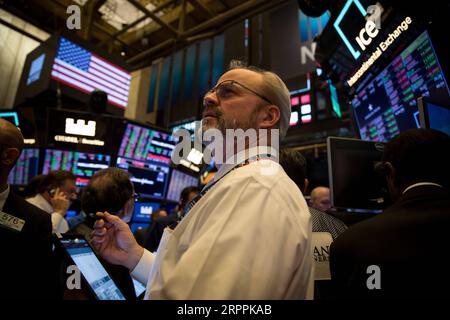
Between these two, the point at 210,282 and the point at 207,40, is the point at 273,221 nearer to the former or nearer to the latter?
the point at 210,282

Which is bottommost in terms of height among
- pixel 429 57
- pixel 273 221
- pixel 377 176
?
pixel 273 221

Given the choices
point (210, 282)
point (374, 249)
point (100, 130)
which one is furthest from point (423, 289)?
point (100, 130)

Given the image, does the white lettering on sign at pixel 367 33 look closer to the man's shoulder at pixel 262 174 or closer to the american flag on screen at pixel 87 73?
the man's shoulder at pixel 262 174

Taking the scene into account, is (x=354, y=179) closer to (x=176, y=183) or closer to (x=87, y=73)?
(x=176, y=183)

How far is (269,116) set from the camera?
1359mm

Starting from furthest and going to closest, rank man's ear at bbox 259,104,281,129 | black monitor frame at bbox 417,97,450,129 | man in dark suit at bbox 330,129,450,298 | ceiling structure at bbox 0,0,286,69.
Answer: ceiling structure at bbox 0,0,286,69
black monitor frame at bbox 417,97,450,129
man's ear at bbox 259,104,281,129
man in dark suit at bbox 330,129,450,298

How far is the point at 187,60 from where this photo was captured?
8391 mm

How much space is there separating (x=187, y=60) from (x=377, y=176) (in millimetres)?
7180

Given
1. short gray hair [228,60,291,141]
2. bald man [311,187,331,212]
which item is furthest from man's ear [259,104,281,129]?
bald man [311,187,331,212]

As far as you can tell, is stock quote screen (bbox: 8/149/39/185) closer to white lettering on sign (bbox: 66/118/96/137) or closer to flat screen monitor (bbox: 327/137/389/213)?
white lettering on sign (bbox: 66/118/96/137)

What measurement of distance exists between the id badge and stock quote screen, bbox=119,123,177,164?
133 inches

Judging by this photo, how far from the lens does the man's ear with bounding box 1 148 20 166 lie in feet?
5.12

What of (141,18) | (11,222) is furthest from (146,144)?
(141,18)

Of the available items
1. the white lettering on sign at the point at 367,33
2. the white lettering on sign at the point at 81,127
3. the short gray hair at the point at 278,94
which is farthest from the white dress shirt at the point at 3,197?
the white lettering on sign at the point at 81,127
